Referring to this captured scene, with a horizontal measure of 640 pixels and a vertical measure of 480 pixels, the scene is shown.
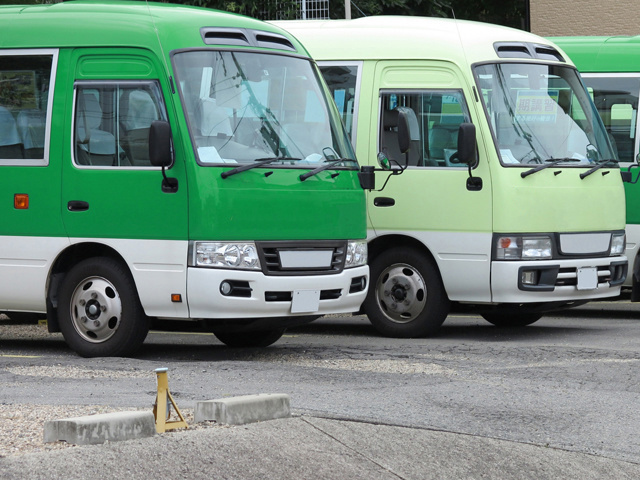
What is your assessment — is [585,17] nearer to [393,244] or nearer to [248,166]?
[393,244]

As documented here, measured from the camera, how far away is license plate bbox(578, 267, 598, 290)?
12969mm

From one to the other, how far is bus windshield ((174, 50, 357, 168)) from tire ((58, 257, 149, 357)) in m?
1.19

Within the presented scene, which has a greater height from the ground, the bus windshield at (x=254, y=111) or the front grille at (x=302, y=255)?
the bus windshield at (x=254, y=111)

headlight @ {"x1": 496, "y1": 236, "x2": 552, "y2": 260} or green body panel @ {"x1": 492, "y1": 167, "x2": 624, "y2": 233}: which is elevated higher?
green body panel @ {"x1": 492, "y1": 167, "x2": 624, "y2": 233}

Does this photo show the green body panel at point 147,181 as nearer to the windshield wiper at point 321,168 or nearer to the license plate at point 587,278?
the windshield wiper at point 321,168

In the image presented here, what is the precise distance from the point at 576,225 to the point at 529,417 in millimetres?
4729

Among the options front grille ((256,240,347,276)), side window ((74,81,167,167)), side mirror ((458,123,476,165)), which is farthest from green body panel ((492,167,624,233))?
side window ((74,81,167,167))

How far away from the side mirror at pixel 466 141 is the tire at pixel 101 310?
131 inches

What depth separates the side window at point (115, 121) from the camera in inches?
435

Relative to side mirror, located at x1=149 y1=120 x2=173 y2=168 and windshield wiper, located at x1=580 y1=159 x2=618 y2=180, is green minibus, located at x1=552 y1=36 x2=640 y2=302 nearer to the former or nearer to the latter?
windshield wiper, located at x1=580 y1=159 x2=618 y2=180

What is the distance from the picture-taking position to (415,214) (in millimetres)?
13203

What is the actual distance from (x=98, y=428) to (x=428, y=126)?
6994mm

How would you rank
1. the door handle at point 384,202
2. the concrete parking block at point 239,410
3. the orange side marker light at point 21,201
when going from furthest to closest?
1. the door handle at point 384,202
2. the orange side marker light at point 21,201
3. the concrete parking block at point 239,410

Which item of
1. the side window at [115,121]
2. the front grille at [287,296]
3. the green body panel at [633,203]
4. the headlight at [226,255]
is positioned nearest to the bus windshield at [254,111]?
the side window at [115,121]
